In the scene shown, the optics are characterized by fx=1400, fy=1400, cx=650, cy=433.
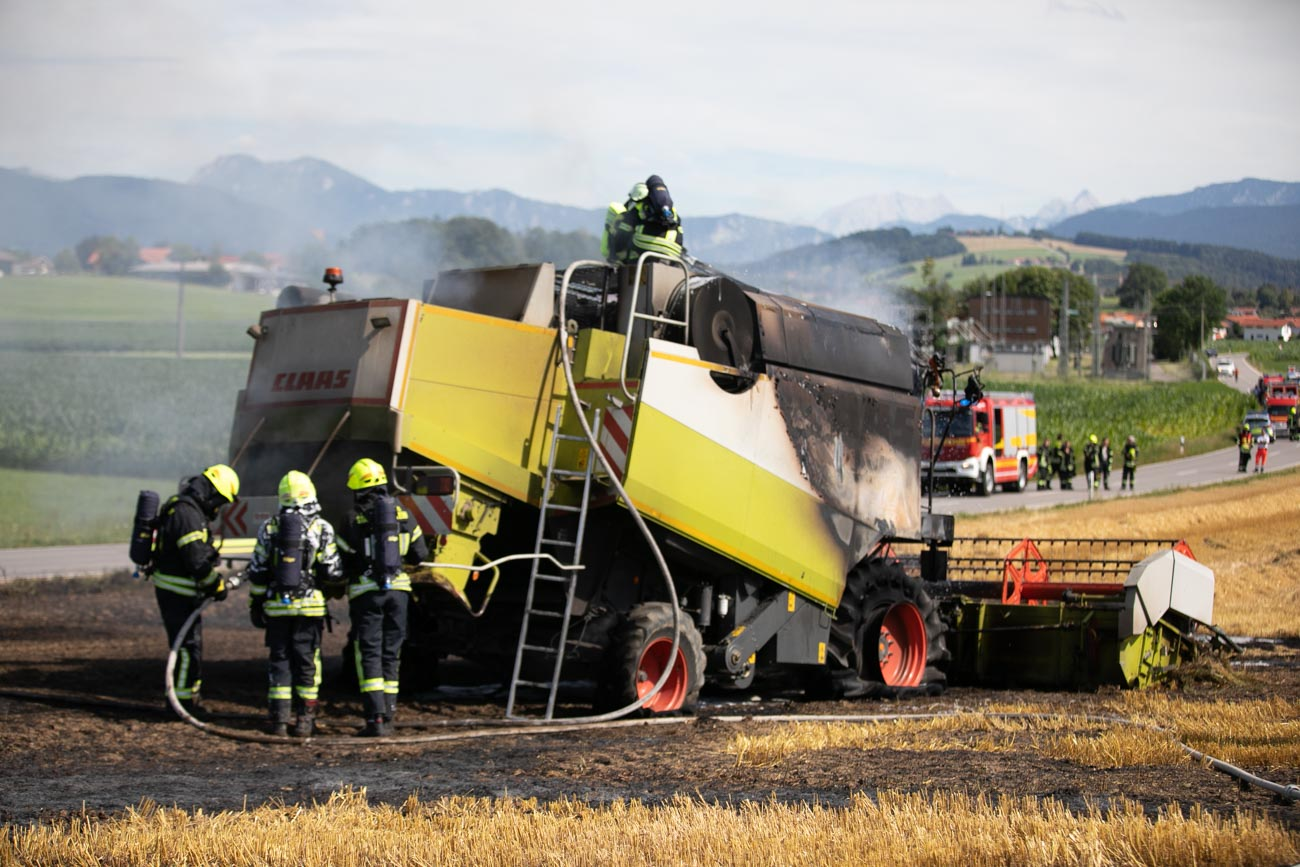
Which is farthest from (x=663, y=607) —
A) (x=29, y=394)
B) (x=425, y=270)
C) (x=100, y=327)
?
(x=100, y=327)

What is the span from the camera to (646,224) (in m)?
12.0

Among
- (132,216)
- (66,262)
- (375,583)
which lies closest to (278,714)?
(375,583)

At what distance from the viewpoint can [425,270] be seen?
19672 mm

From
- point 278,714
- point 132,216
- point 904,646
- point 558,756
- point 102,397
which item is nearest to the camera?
point 558,756

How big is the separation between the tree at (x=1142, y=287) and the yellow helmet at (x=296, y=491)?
79.0ft

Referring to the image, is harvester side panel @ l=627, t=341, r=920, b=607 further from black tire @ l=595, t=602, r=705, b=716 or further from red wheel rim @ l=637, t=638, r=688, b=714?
red wheel rim @ l=637, t=638, r=688, b=714

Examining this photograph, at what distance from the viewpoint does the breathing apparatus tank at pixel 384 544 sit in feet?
32.1

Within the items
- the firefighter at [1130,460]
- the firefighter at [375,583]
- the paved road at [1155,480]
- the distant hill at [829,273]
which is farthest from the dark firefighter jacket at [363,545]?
the firefighter at [1130,460]

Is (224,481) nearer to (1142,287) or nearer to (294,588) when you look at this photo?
(294,588)

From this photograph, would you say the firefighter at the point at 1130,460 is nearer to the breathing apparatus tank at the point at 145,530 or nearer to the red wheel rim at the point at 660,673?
the red wheel rim at the point at 660,673

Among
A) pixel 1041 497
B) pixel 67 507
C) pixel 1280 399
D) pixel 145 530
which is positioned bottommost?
pixel 67 507

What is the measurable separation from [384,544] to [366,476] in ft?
1.71

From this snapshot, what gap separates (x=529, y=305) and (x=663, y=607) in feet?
8.40

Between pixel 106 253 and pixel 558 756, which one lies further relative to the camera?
pixel 106 253
